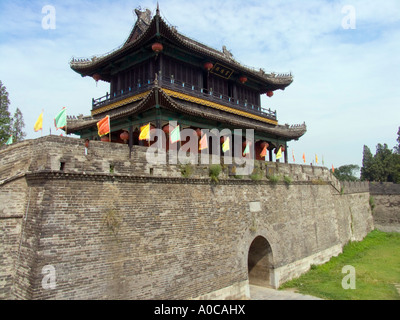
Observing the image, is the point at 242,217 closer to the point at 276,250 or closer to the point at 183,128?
the point at 276,250

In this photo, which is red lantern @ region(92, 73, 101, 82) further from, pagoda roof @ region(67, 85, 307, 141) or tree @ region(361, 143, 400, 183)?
tree @ region(361, 143, 400, 183)

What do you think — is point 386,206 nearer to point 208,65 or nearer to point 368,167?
point 368,167

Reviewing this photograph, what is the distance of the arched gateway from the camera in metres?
12.3

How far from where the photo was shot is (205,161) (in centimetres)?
1023

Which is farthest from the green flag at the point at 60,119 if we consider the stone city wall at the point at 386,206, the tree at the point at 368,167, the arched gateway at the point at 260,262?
the tree at the point at 368,167

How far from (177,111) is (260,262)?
6.96 meters

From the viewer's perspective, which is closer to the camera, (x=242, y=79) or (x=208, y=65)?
(x=208, y=65)

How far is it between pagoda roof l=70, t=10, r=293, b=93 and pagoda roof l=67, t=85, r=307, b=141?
2.11 meters

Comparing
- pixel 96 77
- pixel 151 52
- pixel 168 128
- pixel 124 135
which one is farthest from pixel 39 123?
pixel 96 77

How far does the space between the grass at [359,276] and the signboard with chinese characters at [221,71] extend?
10.5m

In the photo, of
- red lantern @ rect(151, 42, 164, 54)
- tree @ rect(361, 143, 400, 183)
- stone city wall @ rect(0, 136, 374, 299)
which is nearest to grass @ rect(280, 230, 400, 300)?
A: stone city wall @ rect(0, 136, 374, 299)

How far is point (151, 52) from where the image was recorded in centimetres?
1385
